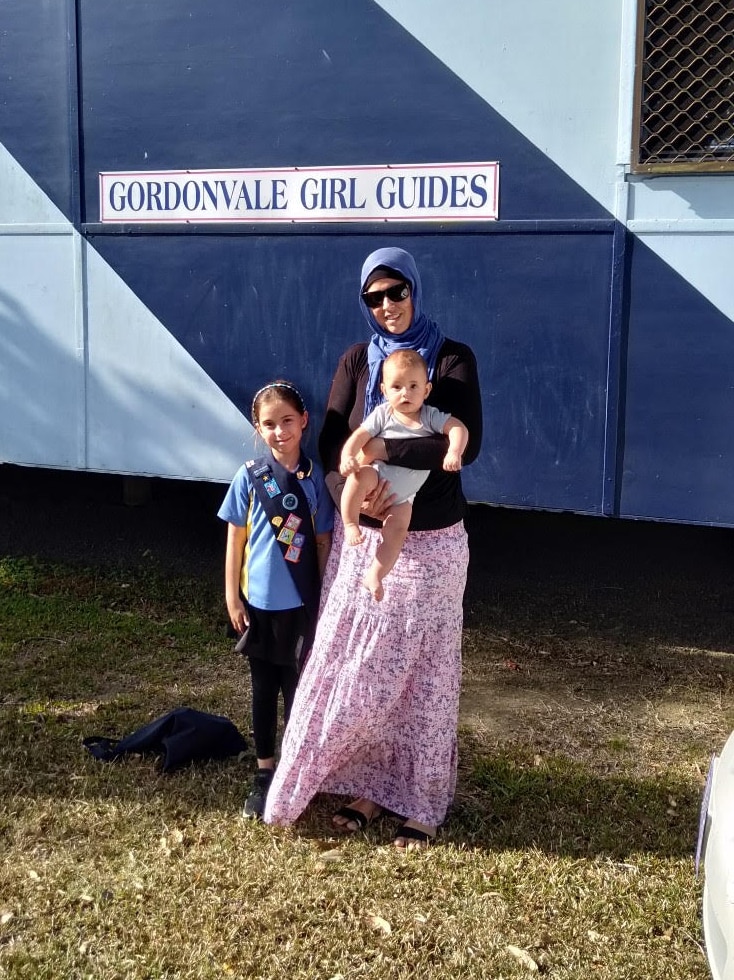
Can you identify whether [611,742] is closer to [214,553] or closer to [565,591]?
[565,591]

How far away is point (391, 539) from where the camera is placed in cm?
283

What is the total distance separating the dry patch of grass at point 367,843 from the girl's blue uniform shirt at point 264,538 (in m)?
0.65

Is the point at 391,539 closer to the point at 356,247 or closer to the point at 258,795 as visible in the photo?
the point at 258,795

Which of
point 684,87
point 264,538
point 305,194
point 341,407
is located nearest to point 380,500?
point 341,407

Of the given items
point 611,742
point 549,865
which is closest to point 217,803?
point 549,865

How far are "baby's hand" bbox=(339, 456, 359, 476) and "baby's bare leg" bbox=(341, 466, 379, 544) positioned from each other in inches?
0.4

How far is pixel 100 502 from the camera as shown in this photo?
6117mm

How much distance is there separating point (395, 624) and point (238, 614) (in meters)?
0.49

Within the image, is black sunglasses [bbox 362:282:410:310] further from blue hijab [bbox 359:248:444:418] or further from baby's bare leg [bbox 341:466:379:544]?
baby's bare leg [bbox 341:466:379:544]

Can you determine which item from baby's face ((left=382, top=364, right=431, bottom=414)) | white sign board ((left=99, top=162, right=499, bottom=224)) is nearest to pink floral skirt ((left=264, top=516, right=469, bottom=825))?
baby's face ((left=382, top=364, right=431, bottom=414))

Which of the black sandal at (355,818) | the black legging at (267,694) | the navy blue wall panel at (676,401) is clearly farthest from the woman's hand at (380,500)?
the navy blue wall panel at (676,401)

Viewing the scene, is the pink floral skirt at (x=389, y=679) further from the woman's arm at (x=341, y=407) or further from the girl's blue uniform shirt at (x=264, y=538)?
the woman's arm at (x=341, y=407)

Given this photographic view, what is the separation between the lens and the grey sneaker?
318cm

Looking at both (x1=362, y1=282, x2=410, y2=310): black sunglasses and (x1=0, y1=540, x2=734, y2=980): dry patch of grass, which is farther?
(x1=362, y1=282, x2=410, y2=310): black sunglasses
